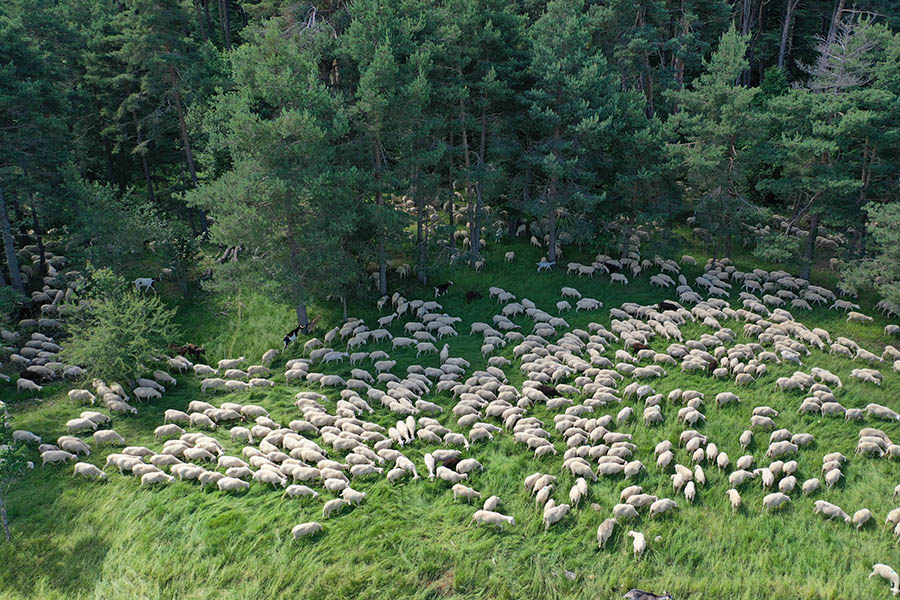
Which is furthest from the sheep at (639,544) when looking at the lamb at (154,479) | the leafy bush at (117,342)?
the leafy bush at (117,342)

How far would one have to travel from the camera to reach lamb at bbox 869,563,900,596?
12.4 metres

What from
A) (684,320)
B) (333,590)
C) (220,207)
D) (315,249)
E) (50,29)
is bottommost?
(333,590)

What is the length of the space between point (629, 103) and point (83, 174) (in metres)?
36.1

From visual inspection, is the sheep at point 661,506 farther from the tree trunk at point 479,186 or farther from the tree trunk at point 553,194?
the tree trunk at point 479,186

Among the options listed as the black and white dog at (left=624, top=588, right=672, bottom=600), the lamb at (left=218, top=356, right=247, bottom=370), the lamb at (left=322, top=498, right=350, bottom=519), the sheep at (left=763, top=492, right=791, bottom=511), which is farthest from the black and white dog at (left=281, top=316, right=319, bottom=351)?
the sheep at (left=763, top=492, right=791, bottom=511)

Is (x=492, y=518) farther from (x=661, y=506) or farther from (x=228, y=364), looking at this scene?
(x=228, y=364)

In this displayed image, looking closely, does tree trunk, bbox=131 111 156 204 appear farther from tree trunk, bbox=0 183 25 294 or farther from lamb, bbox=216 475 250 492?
lamb, bbox=216 475 250 492

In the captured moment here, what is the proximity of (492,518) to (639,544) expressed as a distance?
3.55m

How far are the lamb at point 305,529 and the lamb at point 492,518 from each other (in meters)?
A: 3.83

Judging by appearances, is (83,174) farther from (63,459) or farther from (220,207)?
(63,459)

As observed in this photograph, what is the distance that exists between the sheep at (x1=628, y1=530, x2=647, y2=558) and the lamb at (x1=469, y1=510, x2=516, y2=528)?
2924 millimetres

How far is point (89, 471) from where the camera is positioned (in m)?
15.9

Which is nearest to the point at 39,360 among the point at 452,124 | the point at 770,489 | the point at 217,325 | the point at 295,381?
the point at 217,325

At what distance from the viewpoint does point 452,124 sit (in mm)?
30031
